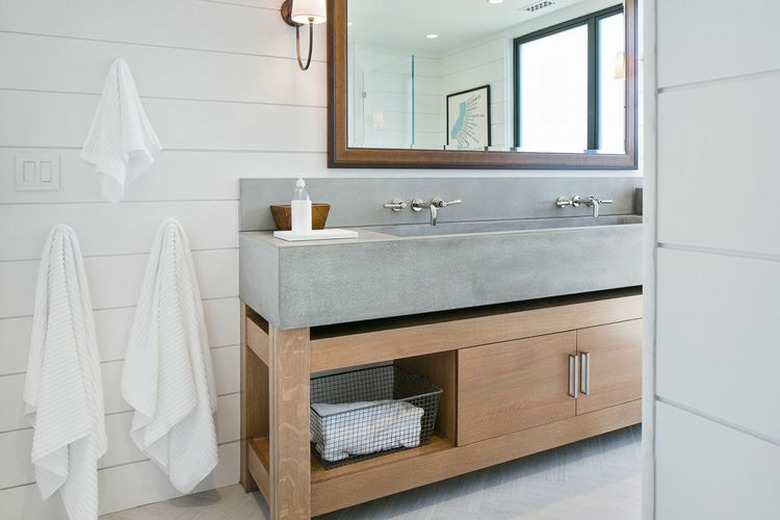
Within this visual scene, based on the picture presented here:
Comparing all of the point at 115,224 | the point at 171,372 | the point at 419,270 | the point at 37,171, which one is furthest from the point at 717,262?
the point at 37,171

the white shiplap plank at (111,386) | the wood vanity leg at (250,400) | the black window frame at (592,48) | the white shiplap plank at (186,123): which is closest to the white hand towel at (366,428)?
the wood vanity leg at (250,400)

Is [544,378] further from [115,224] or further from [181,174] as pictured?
[115,224]

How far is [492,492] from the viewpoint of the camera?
2240 millimetres

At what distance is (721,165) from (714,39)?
21 centimetres

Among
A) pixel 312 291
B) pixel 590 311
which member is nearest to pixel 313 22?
pixel 312 291

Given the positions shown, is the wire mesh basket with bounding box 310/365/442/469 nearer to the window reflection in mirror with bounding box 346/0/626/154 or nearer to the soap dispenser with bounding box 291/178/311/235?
the soap dispenser with bounding box 291/178/311/235

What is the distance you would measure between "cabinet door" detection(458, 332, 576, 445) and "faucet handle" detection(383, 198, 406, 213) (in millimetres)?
644

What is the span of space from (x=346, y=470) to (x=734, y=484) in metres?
1.18

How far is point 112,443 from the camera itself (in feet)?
6.88

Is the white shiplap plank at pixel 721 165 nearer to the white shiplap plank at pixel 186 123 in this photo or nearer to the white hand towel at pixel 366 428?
the white hand towel at pixel 366 428

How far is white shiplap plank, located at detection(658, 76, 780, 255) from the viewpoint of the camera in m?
1.01

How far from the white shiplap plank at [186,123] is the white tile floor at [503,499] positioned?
1.21 metres

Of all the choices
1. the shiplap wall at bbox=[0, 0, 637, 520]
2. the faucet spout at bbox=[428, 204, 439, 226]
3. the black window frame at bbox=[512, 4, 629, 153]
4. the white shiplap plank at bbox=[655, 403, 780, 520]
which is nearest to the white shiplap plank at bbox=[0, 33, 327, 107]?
the shiplap wall at bbox=[0, 0, 637, 520]

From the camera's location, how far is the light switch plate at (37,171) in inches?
74.8
